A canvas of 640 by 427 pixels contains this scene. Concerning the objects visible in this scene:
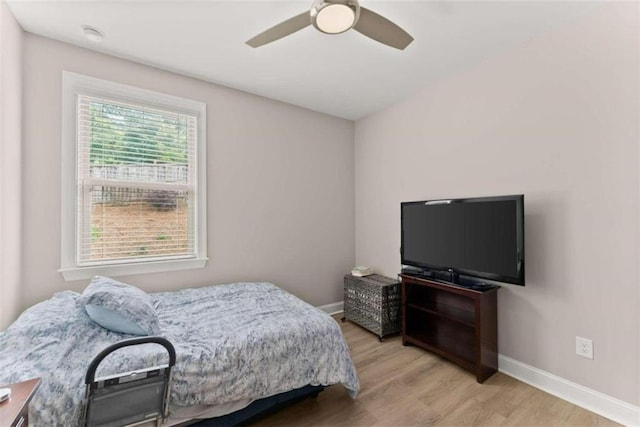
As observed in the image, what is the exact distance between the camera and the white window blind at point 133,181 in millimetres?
2412

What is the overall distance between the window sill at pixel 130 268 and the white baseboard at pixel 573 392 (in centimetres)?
293

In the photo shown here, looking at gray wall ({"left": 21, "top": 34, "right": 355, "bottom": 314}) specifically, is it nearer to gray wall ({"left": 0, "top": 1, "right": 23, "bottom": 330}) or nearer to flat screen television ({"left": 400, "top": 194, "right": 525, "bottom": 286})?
gray wall ({"left": 0, "top": 1, "right": 23, "bottom": 330})

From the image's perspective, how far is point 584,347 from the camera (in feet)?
6.49

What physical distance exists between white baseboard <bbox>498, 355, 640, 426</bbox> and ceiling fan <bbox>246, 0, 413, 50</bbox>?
103 inches

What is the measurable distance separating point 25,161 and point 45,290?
3.31 feet

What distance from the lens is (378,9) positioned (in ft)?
6.33

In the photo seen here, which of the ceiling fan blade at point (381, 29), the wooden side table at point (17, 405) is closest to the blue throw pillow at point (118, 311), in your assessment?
the wooden side table at point (17, 405)

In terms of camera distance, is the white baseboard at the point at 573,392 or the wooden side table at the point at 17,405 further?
the white baseboard at the point at 573,392

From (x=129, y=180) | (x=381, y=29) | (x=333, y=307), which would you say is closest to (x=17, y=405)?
(x=129, y=180)

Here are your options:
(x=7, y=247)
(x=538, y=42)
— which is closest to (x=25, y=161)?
(x=7, y=247)

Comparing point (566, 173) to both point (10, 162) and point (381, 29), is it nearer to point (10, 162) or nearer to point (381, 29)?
point (381, 29)

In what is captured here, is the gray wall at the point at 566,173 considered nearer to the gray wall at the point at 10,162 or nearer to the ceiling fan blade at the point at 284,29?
the ceiling fan blade at the point at 284,29

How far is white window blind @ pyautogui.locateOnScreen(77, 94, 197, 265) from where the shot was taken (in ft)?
7.91

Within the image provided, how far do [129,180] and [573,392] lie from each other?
12.8 feet
